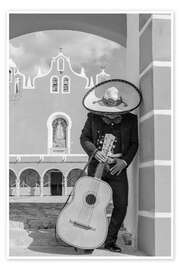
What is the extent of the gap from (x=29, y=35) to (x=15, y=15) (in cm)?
22

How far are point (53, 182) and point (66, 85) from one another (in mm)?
836

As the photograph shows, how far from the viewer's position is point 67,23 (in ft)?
13.4

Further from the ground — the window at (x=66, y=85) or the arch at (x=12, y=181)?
the window at (x=66, y=85)

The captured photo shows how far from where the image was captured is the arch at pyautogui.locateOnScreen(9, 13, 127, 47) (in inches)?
159

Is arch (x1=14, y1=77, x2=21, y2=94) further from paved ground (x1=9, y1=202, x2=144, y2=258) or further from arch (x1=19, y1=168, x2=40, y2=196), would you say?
paved ground (x1=9, y1=202, x2=144, y2=258)

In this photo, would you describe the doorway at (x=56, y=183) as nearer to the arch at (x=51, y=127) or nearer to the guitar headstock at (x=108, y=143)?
the arch at (x=51, y=127)

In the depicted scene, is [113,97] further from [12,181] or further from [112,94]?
[12,181]

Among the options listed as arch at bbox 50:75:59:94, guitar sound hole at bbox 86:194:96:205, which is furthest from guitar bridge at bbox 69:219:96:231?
arch at bbox 50:75:59:94

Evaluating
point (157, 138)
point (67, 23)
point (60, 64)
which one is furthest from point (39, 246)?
point (67, 23)

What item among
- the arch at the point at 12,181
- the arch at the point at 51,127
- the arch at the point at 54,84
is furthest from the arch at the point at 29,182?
the arch at the point at 54,84

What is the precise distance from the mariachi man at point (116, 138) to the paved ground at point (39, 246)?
0.47 ft

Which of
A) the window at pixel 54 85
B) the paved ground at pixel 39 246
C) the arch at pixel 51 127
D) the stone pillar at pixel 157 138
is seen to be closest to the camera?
the stone pillar at pixel 157 138

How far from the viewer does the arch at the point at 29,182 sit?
4.09 m
